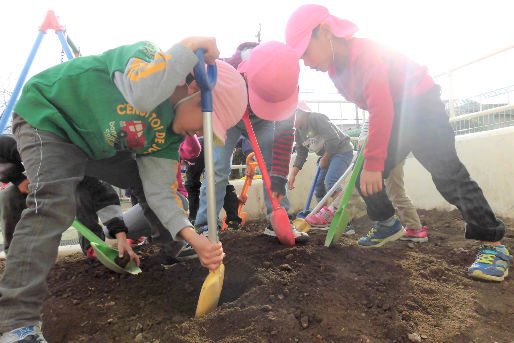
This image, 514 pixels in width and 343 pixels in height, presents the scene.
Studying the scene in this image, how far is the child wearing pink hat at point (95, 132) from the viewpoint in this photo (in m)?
1.01

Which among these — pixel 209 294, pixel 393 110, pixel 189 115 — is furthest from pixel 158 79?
pixel 393 110

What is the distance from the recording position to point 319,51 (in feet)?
5.85

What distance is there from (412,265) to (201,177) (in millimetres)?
1997

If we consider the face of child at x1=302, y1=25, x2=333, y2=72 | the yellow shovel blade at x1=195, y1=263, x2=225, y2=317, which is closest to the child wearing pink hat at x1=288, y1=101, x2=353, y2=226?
the face of child at x1=302, y1=25, x2=333, y2=72

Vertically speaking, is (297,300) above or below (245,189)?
above

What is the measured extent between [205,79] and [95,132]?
1.44 ft

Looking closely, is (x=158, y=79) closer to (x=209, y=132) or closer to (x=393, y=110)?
(x=209, y=132)

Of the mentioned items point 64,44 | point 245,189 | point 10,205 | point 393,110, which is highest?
point 64,44

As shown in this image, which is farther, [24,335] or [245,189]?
[245,189]

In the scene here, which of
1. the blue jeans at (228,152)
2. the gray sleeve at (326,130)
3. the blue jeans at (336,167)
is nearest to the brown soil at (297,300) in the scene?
the blue jeans at (228,152)

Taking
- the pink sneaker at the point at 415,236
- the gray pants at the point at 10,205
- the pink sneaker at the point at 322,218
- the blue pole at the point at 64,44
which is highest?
the blue pole at the point at 64,44

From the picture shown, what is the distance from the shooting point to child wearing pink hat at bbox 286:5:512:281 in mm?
1573

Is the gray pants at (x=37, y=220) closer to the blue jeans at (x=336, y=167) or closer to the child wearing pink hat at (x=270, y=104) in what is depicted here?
the child wearing pink hat at (x=270, y=104)

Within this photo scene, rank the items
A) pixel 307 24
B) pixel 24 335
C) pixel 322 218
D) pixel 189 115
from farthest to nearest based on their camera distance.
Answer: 1. pixel 322 218
2. pixel 307 24
3. pixel 189 115
4. pixel 24 335
